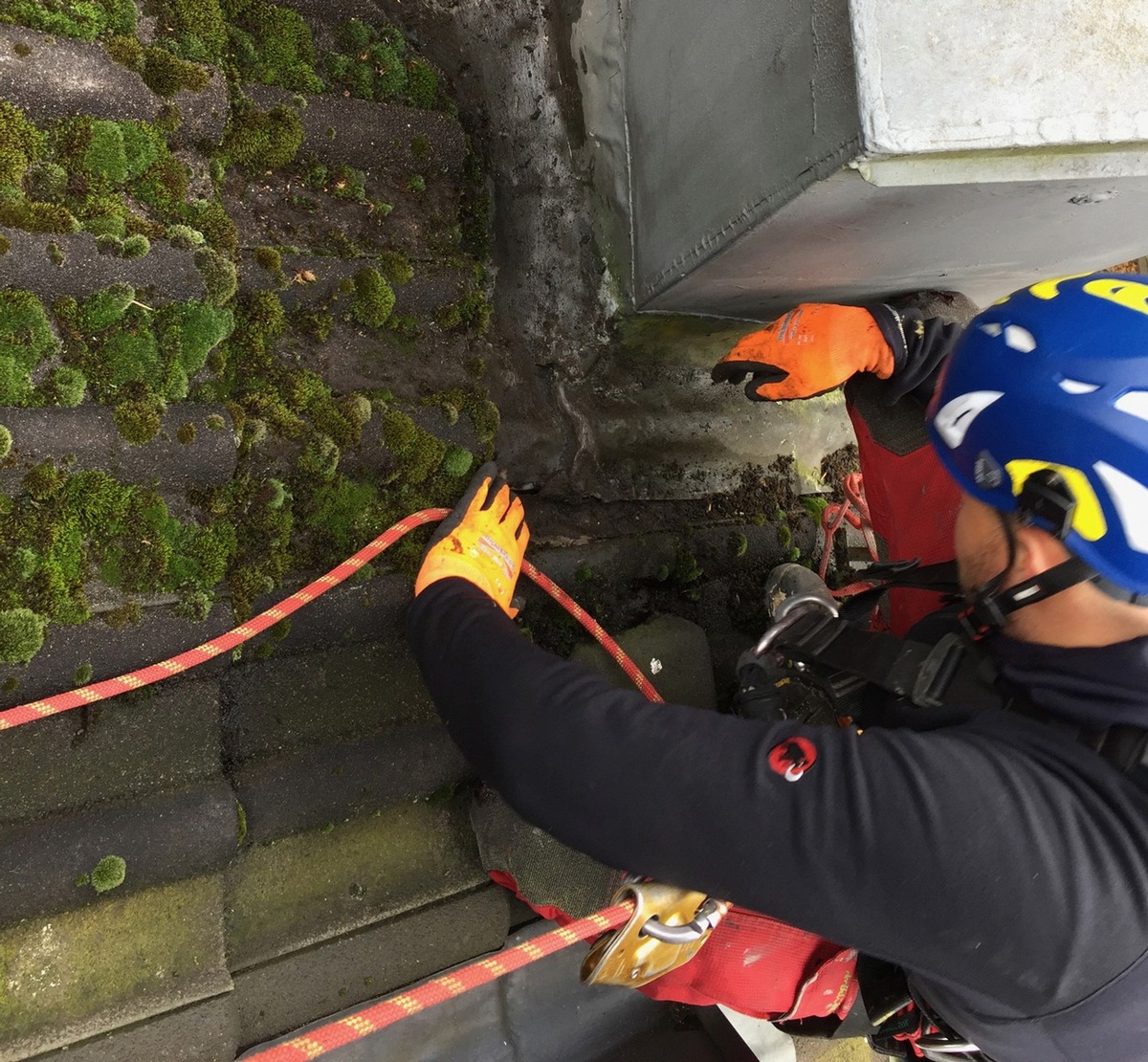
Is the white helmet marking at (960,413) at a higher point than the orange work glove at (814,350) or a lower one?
lower

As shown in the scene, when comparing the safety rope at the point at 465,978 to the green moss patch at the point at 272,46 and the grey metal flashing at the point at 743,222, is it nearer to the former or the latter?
the grey metal flashing at the point at 743,222

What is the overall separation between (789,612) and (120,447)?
181 centimetres

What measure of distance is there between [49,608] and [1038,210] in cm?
254

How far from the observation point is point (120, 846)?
1.74 metres

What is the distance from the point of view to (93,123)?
182 cm

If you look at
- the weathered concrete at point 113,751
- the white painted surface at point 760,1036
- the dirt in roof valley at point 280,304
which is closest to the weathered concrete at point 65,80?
the dirt in roof valley at point 280,304

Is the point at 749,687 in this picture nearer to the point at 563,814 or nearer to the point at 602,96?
the point at 563,814

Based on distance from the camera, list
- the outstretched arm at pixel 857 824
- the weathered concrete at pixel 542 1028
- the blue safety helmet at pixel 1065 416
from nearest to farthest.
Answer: the outstretched arm at pixel 857 824 < the blue safety helmet at pixel 1065 416 < the weathered concrete at pixel 542 1028

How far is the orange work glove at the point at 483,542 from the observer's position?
209 cm

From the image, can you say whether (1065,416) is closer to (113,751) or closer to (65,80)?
(113,751)

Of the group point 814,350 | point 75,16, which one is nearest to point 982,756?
point 814,350

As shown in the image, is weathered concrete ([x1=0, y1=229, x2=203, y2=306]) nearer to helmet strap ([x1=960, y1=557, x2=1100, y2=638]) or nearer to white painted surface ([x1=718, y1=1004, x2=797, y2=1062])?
helmet strap ([x1=960, y1=557, x2=1100, y2=638])

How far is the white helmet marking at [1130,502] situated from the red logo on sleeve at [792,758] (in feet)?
2.40

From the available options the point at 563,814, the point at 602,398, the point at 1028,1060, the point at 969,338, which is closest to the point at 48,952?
the point at 563,814
